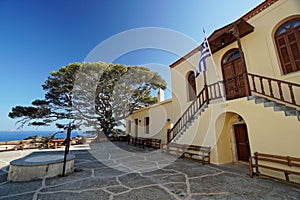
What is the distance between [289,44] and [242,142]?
4.08m

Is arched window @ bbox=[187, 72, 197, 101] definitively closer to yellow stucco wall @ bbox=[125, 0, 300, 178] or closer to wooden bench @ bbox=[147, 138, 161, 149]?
yellow stucco wall @ bbox=[125, 0, 300, 178]

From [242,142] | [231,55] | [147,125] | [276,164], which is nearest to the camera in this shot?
[276,164]

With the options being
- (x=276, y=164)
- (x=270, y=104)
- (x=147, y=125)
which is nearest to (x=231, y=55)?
(x=270, y=104)

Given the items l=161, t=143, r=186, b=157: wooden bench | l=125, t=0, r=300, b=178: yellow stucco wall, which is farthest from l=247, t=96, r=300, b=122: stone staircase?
l=161, t=143, r=186, b=157: wooden bench

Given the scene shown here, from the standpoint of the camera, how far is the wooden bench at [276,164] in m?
3.37

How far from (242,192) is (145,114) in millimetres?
11036

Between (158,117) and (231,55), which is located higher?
(231,55)

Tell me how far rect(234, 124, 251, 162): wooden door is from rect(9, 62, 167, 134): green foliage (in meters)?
12.3

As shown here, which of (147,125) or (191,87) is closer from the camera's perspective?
(191,87)

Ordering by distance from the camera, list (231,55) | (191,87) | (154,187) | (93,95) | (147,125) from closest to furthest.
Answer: (154,187)
(231,55)
(191,87)
(147,125)
(93,95)

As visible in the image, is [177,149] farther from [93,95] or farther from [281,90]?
[93,95]

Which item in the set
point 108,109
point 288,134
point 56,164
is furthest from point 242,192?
point 108,109

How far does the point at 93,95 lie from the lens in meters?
Result: 15.9

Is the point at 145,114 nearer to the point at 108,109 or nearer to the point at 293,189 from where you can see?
the point at 108,109
